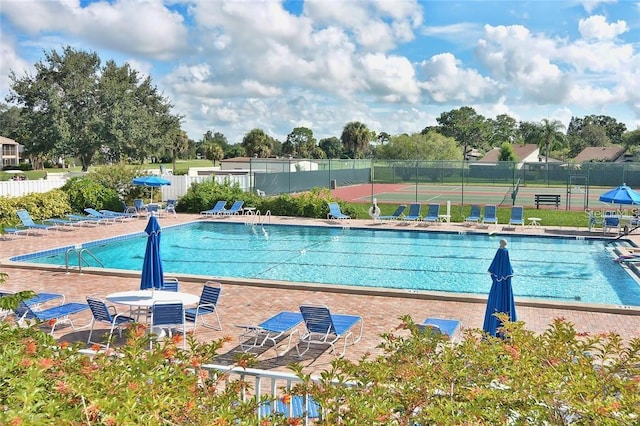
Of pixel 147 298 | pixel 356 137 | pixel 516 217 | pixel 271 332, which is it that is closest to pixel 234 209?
pixel 516 217

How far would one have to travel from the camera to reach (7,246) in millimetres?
17922

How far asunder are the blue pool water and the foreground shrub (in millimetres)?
8828

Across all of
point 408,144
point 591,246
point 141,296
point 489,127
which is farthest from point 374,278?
point 489,127

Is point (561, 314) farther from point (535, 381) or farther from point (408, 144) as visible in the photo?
point (408, 144)

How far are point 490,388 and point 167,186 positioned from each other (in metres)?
27.6

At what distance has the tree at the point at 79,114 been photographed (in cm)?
4594

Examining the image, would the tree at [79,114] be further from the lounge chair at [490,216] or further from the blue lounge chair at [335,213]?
the lounge chair at [490,216]

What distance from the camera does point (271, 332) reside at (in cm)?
917

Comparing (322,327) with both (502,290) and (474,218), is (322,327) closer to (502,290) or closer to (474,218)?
(502,290)

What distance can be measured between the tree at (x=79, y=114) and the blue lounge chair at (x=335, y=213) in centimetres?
2618

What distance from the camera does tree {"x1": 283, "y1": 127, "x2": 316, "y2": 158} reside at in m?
115

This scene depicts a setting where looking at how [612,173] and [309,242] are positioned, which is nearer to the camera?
[309,242]

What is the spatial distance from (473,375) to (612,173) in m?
46.0

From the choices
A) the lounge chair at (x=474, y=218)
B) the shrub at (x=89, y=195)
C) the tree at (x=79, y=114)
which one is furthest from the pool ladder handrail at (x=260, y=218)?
the tree at (x=79, y=114)
